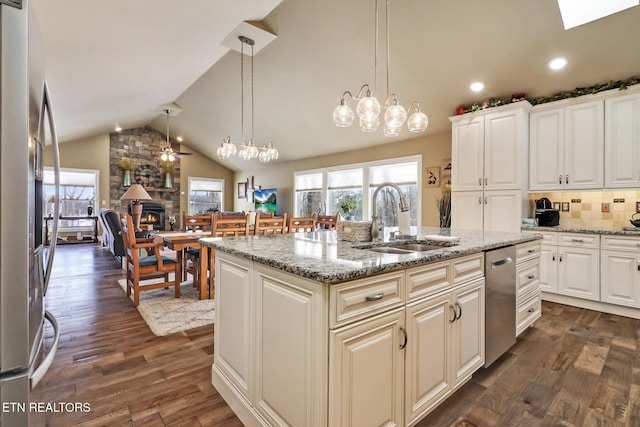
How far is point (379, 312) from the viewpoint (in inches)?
52.1

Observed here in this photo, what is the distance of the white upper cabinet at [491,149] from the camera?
3.88m

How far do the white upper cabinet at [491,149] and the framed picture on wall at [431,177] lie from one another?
0.84m

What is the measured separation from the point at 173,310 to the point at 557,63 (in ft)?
16.9

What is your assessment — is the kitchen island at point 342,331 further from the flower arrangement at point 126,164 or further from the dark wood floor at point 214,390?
the flower arrangement at point 126,164

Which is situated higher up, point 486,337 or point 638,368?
point 486,337

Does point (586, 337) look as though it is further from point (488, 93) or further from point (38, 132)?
→ point (38, 132)

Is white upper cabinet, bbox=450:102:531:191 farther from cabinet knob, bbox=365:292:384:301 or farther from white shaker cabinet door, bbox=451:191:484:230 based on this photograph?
cabinet knob, bbox=365:292:384:301

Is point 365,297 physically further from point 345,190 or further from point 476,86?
point 345,190

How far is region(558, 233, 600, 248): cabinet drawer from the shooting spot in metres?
3.43

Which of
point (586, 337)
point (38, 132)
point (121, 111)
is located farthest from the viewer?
point (121, 111)

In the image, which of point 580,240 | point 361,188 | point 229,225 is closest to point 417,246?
point 229,225

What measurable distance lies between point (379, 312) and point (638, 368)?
7.72ft

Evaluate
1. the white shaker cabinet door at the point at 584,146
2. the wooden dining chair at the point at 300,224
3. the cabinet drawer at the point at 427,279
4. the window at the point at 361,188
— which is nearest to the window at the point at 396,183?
the window at the point at 361,188

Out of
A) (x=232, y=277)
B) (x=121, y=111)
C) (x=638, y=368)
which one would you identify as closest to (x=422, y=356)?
(x=232, y=277)
